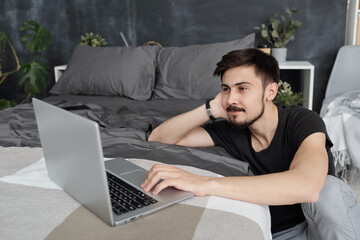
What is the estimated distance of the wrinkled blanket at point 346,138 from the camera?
2045mm

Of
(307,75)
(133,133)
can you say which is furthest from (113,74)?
(307,75)

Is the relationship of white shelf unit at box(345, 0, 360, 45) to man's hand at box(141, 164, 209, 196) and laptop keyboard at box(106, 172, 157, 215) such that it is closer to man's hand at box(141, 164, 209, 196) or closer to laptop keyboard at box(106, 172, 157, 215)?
man's hand at box(141, 164, 209, 196)

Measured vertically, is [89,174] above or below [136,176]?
above

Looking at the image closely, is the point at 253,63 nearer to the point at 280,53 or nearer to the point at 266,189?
the point at 266,189

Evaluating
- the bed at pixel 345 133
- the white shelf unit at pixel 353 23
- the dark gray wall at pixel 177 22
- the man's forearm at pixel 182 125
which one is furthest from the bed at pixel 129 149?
the white shelf unit at pixel 353 23

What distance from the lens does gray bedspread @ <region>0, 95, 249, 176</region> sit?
46.9 inches

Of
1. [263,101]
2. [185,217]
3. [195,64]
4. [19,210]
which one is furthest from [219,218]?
[195,64]

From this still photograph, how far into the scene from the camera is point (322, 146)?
1.08m

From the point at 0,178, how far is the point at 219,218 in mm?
611

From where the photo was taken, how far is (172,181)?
0.84 meters

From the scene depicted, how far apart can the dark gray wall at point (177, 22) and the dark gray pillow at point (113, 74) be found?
2.19 ft

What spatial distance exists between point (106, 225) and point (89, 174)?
0.11 meters

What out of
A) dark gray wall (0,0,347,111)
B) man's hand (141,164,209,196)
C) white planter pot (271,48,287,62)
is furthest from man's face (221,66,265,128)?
dark gray wall (0,0,347,111)

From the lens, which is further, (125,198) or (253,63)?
(253,63)
